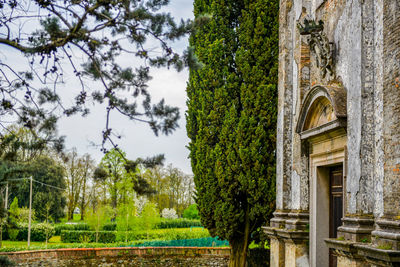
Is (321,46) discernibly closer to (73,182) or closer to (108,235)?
(108,235)

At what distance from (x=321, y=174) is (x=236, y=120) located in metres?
3.87

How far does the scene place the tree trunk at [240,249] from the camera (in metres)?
11.5

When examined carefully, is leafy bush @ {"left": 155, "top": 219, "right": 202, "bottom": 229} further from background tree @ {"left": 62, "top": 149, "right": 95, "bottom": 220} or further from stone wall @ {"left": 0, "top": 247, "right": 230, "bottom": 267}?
stone wall @ {"left": 0, "top": 247, "right": 230, "bottom": 267}

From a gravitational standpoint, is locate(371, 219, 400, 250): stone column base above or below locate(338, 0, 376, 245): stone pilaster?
below

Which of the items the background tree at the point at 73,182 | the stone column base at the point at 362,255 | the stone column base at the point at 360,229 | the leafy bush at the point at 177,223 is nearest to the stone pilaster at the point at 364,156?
the stone column base at the point at 360,229

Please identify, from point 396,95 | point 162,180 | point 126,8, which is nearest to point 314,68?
point 396,95

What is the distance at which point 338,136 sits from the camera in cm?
717

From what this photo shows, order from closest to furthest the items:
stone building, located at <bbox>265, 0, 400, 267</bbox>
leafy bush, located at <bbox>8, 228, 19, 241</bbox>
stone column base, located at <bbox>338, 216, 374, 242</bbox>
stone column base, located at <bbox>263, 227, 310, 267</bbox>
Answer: stone building, located at <bbox>265, 0, 400, 267</bbox> → stone column base, located at <bbox>338, 216, 374, 242</bbox> → stone column base, located at <bbox>263, 227, 310, 267</bbox> → leafy bush, located at <bbox>8, 228, 19, 241</bbox>

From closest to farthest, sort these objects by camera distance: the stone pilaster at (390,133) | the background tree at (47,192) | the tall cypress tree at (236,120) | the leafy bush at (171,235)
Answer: the stone pilaster at (390,133), the tall cypress tree at (236,120), the leafy bush at (171,235), the background tree at (47,192)

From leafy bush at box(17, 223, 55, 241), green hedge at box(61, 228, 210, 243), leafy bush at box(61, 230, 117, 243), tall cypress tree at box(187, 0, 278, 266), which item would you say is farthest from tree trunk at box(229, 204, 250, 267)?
leafy bush at box(17, 223, 55, 241)

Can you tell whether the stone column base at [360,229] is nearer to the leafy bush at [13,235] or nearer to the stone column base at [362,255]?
the stone column base at [362,255]

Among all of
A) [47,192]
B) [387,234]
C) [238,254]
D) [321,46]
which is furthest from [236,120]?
[47,192]

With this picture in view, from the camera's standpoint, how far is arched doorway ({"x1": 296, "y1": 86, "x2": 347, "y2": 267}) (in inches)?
298

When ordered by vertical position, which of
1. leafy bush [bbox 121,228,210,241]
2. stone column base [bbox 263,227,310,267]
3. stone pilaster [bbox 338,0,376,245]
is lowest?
leafy bush [bbox 121,228,210,241]
